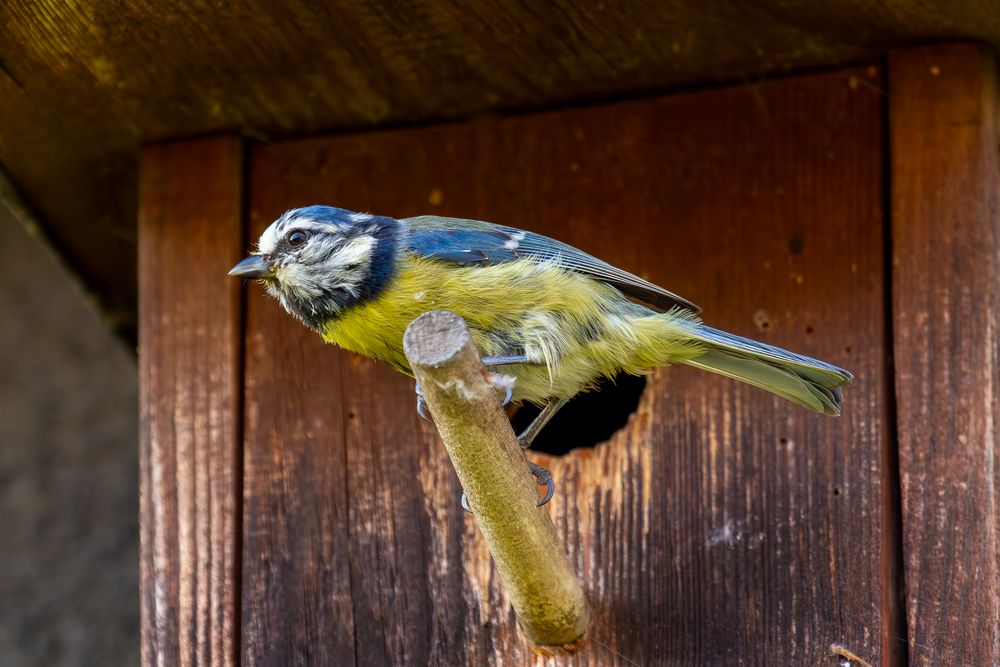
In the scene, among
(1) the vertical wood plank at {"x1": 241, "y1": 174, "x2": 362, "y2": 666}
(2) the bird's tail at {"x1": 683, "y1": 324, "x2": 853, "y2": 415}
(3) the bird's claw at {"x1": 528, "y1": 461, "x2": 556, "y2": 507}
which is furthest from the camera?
(1) the vertical wood plank at {"x1": 241, "y1": 174, "x2": 362, "y2": 666}

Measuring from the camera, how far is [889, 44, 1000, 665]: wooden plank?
100 inches

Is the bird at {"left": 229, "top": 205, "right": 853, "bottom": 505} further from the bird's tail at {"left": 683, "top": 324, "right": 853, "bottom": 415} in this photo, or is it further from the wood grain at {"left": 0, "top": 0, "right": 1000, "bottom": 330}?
the wood grain at {"left": 0, "top": 0, "right": 1000, "bottom": 330}

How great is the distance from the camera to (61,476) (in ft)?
13.9

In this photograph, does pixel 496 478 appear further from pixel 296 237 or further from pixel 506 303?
pixel 296 237

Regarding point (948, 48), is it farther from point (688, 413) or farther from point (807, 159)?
point (688, 413)

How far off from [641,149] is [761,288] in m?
0.41

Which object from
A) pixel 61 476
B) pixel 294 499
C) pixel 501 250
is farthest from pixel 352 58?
pixel 61 476

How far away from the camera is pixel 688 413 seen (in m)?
2.84

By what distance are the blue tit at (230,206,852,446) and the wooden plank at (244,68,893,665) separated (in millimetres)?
172

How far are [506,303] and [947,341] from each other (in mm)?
825

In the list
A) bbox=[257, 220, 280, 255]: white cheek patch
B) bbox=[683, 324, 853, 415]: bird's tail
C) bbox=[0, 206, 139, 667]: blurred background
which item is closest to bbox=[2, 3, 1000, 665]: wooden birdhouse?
bbox=[683, 324, 853, 415]: bird's tail

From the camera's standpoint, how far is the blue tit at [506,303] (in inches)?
102

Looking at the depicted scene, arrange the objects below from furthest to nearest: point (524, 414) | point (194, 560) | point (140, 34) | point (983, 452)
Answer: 1. point (524, 414)
2. point (194, 560)
3. point (140, 34)
4. point (983, 452)

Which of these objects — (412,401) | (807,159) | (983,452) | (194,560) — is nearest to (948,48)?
(807,159)
